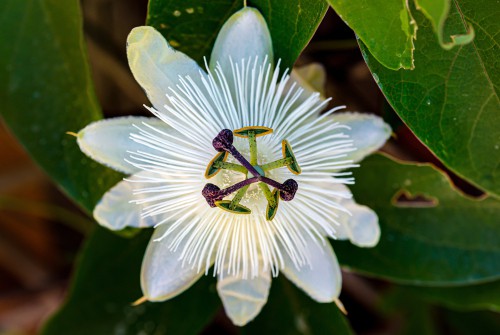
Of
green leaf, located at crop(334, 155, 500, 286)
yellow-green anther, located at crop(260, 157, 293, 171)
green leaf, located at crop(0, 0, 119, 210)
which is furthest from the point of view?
green leaf, located at crop(334, 155, 500, 286)

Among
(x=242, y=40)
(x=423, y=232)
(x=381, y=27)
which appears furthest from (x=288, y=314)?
(x=381, y=27)

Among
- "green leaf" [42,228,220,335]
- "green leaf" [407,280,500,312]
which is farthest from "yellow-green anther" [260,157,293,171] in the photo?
"green leaf" [407,280,500,312]

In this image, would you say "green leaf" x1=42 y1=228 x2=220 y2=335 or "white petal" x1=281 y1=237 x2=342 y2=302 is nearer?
"white petal" x1=281 y1=237 x2=342 y2=302

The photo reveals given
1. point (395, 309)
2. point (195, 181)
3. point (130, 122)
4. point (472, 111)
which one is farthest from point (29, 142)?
point (395, 309)

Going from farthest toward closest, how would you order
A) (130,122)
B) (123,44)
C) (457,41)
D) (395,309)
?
(395,309) < (123,44) < (130,122) < (457,41)

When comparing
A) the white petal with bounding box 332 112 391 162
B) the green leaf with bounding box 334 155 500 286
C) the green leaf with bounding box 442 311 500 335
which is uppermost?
the white petal with bounding box 332 112 391 162

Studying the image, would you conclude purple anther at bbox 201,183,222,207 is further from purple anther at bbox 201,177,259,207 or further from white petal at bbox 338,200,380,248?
white petal at bbox 338,200,380,248

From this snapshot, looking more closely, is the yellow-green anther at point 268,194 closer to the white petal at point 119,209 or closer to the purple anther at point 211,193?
the purple anther at point 211,193

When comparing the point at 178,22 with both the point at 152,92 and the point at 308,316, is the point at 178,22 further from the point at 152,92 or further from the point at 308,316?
the point at 308,316
